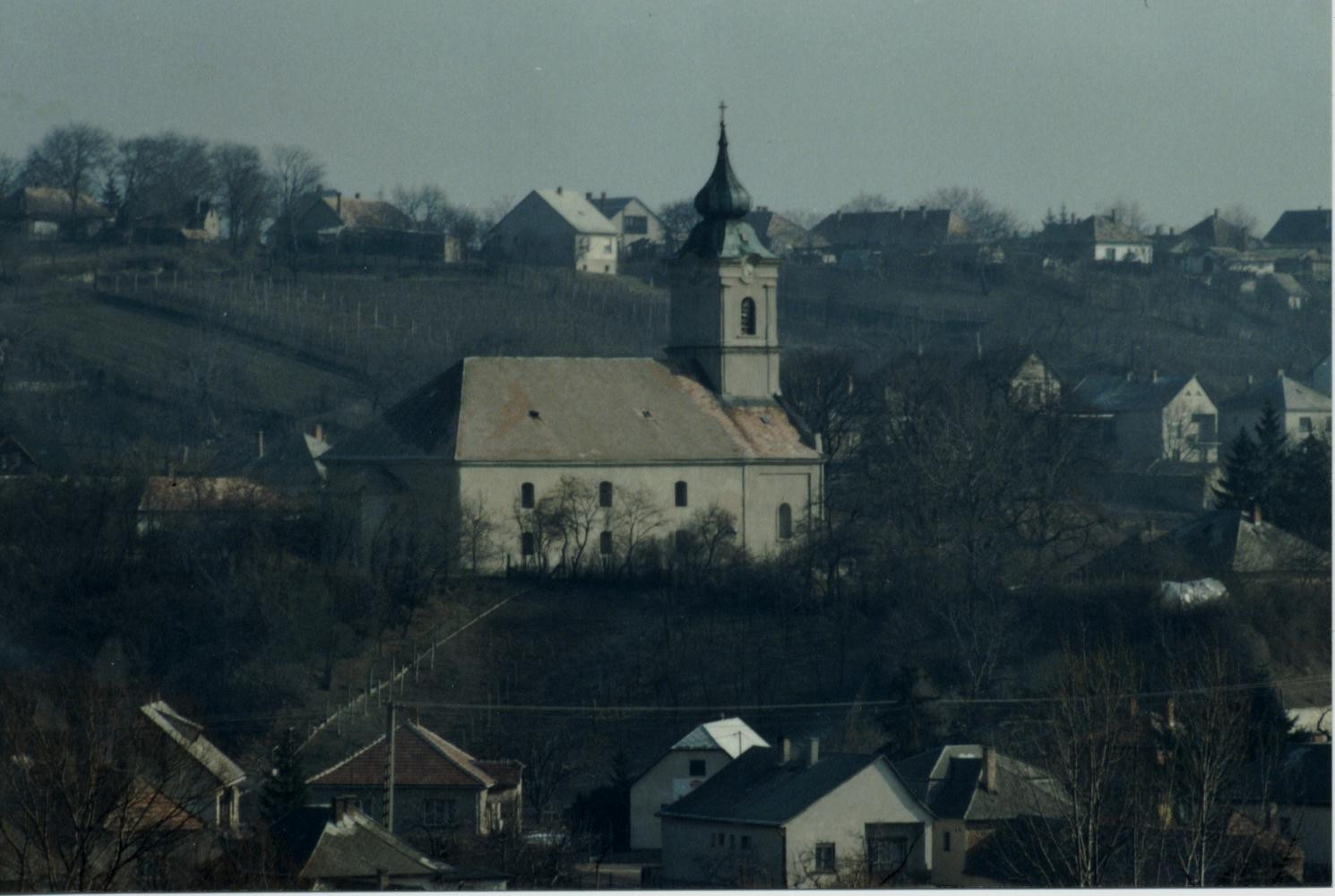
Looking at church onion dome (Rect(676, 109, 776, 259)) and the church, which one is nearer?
the church

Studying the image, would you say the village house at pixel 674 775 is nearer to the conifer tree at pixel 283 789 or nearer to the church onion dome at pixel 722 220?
the conifer tree at pixel 283 789

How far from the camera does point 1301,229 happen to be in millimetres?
150750

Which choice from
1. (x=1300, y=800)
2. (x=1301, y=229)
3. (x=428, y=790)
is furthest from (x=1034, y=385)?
(x=1301, y=229)

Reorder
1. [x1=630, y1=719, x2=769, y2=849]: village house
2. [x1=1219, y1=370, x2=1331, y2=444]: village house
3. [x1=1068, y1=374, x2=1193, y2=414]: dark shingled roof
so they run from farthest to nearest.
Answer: [x1=1068, y1=374, x2=1193, y2=414]: dark shingled roof, [x1=1219, y1=370, x2=1331, y2=444]: village house, [x1=630, y1=719, x2=769, y2=849]: village house

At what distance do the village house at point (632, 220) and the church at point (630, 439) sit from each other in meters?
60.7

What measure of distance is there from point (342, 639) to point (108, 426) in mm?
29914

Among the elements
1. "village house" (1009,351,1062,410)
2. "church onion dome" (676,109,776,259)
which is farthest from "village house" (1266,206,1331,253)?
"church onion dome" (676,109,776,259)

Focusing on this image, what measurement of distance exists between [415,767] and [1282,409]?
5761 centimetres

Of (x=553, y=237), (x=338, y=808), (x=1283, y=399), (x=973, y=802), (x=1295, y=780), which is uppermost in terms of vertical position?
(x=553, y=237)

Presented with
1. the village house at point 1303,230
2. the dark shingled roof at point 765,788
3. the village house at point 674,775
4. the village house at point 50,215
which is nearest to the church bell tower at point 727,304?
the village house at point 674,775

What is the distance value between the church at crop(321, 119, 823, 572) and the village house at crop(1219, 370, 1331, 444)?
29.1 meters

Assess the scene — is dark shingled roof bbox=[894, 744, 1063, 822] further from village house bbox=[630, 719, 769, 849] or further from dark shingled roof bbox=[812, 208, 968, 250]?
dark shingled roof bbox=[812, 208, 968, 250]

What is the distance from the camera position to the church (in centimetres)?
6781

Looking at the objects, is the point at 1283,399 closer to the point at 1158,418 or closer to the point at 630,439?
the point at 1158,418
